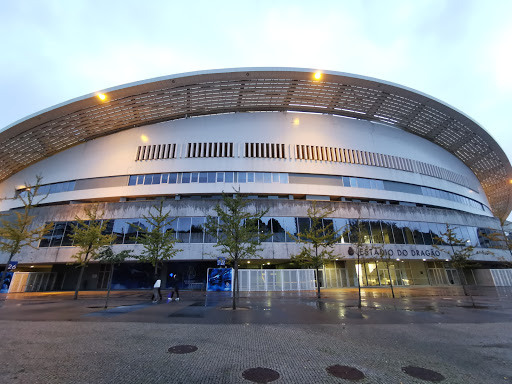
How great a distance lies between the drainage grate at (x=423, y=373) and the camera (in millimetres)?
4031

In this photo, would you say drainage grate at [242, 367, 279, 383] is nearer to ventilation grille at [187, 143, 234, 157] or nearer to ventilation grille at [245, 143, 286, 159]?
ventilation grille at [245, 143, 286, 159]

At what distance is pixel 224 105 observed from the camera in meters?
37.7

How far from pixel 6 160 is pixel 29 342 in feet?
163

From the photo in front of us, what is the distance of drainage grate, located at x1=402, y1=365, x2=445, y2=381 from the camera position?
4031 mm

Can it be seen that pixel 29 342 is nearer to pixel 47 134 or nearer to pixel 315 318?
pixel 315 318

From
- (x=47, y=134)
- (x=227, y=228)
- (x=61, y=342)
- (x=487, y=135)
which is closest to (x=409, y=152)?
(x=487, y=135)

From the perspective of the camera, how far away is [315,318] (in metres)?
9.22

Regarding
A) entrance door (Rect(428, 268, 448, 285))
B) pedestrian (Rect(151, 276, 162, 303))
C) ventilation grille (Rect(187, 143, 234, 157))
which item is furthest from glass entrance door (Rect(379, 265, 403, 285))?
pedestrian (Rect(151, 276, 162, 303))

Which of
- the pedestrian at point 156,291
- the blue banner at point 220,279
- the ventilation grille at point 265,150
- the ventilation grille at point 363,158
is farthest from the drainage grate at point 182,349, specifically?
the ventilation grille at point 363,158

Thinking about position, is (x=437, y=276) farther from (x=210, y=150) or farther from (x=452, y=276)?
(x=210, y=150)

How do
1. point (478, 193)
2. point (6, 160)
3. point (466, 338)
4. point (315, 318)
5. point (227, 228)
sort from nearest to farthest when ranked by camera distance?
1. point (466, 338)
2. point (315, 318)
3. point (227, 228)
4. point (6, 160)
5. point (478, 193)

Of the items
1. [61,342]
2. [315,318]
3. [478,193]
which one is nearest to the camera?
[61,342]

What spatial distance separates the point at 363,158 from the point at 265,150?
1509cm

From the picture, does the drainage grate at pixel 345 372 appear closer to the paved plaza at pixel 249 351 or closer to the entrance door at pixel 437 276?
the paved plaza at pixel 249 351
